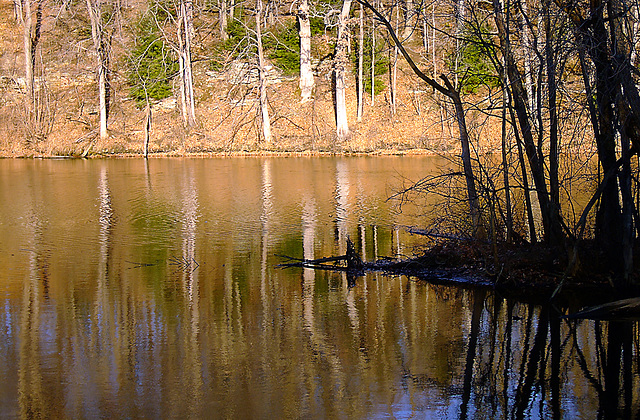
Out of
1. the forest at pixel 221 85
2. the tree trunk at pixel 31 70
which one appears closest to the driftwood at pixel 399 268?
the forest at pixel 221 85

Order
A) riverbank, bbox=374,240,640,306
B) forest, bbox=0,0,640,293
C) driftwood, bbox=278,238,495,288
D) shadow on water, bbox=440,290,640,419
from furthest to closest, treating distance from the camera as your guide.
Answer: forest, bbox=0,0,640,293, driftwood, bbox=278,238,495,288, riverbank, bbox=374,240,640,306, shadow on water, bbox=440,290,640,419

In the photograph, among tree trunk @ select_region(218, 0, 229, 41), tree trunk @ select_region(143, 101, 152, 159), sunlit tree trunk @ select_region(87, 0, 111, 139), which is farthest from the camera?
tree trunk @ select_region(218, 0, 229, 41)

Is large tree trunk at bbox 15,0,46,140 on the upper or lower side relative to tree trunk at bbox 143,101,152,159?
upper

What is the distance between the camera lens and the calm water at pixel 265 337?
22.3 feet

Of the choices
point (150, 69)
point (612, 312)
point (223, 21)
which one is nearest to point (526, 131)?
point (612, 312)

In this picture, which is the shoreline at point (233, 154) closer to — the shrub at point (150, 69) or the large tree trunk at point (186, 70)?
the large tree trunk at point (186, 70)

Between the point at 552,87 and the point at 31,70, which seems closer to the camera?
the point at 552,87

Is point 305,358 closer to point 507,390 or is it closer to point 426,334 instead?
point 426,334

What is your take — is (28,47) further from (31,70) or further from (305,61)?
(305,61)

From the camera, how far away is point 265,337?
346 inches

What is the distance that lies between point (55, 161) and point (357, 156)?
632 inches

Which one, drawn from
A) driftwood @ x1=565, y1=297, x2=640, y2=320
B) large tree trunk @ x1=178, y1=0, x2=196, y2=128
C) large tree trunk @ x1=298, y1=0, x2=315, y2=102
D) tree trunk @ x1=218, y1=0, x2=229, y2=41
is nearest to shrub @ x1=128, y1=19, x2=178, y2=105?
large tree trunk @ x1=178, y1=0, x2=196, y2=128

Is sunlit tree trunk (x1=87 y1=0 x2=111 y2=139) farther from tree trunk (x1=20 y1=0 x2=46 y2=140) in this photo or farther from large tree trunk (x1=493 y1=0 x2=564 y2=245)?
large tree trunk (x1=493 y1=0 x2=564 y2=245)

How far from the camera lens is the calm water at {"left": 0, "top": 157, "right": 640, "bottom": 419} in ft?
22.3
